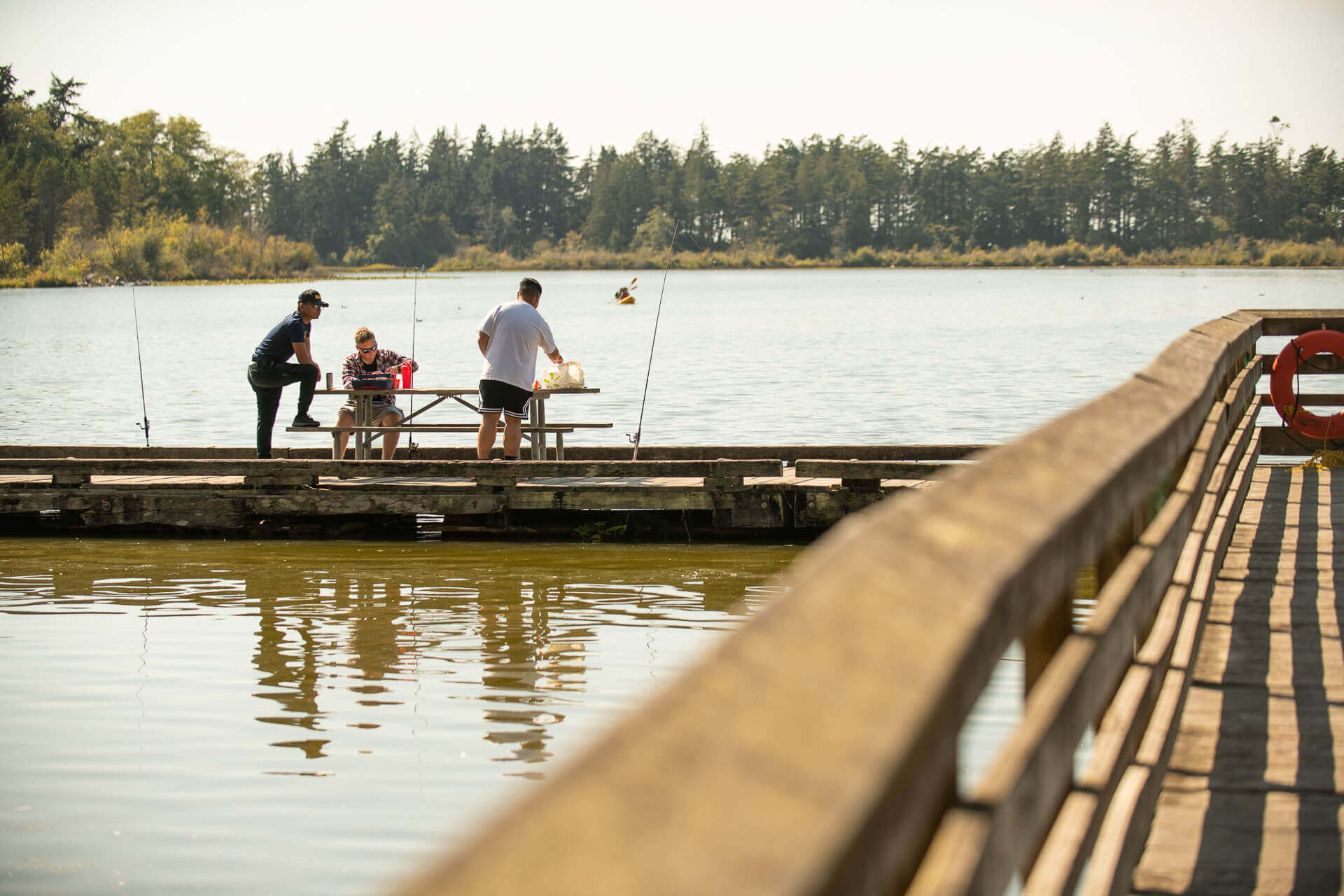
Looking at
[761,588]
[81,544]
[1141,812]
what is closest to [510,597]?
[761,588]

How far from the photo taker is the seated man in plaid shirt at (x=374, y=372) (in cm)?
1087

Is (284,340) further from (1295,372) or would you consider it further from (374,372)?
(1295,372)

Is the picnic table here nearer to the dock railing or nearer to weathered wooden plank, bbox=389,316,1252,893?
the dock railing

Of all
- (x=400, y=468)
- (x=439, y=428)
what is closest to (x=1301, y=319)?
(x=439, y=428)

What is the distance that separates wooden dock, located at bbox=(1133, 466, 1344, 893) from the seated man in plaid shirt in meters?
7.15

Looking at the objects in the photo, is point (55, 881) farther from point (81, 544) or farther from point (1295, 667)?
point (81, 544)

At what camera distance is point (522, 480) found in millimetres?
10727

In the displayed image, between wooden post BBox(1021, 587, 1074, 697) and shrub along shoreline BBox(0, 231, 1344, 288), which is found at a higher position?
shrub along shoreline BBox(0, 231, 1344, 288)

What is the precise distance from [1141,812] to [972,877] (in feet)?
4.99

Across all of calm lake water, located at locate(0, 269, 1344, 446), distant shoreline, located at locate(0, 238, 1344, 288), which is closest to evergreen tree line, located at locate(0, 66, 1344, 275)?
distant shoreline, located at locate(0, 238, 1344, 288)

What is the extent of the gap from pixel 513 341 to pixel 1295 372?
223 inches

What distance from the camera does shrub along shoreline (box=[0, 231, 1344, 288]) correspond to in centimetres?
9469

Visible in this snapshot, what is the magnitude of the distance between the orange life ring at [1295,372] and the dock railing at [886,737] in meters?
8.07

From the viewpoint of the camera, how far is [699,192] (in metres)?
153
